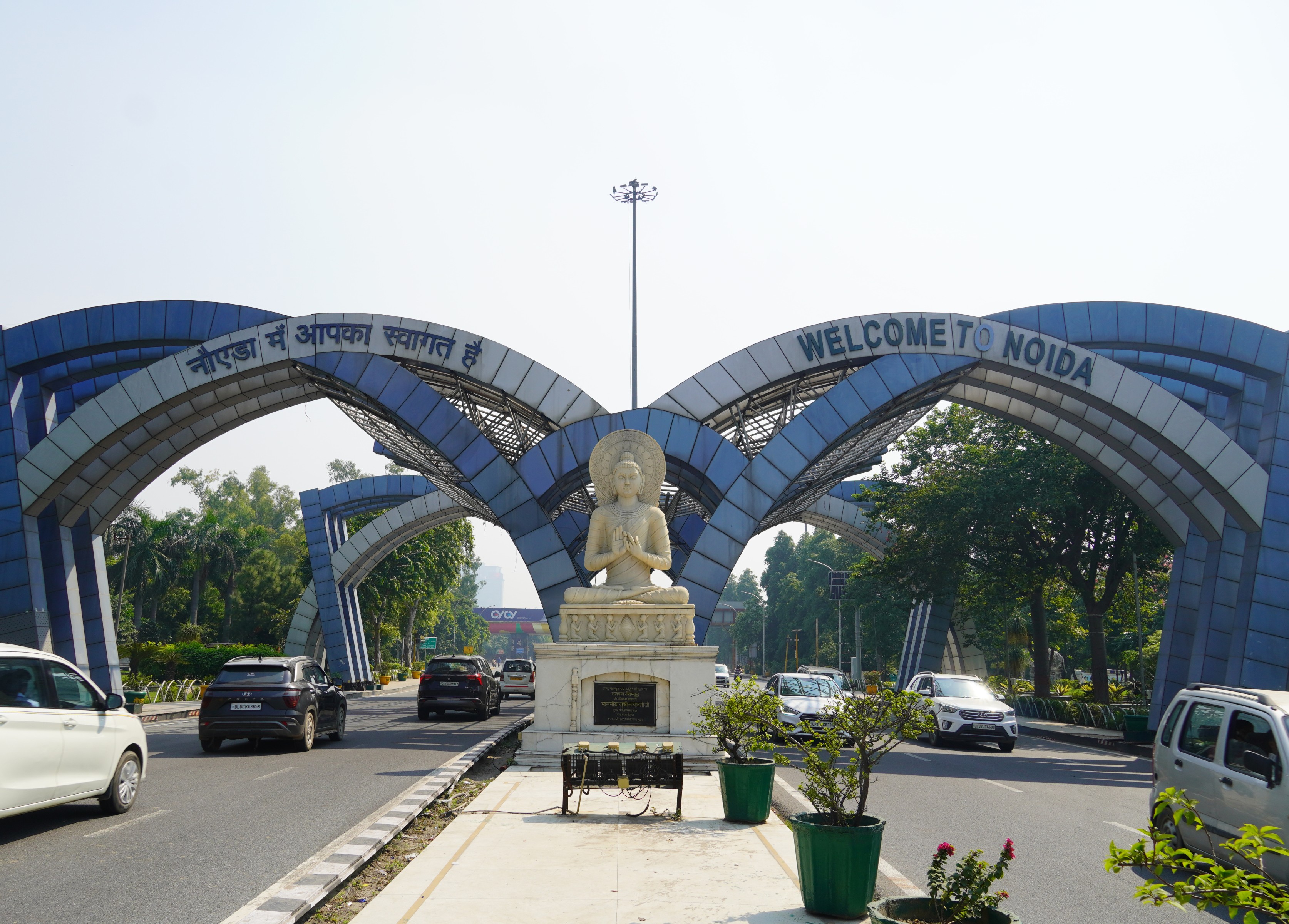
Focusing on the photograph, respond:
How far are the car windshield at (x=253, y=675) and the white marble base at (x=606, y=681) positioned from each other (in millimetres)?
4776

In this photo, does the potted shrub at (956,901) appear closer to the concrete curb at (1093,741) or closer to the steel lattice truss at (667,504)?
the concrete curb at (1093,741)

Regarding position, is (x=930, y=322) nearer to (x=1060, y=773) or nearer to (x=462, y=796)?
(x=1060, y=773)

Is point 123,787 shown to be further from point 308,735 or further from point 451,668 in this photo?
point 451,668

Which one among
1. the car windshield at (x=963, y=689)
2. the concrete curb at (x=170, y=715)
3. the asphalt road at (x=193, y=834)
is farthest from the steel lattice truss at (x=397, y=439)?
the car windshield at (x=963, y=689)

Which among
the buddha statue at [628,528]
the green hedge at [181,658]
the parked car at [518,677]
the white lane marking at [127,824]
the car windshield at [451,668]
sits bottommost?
the parked car at [518,677]

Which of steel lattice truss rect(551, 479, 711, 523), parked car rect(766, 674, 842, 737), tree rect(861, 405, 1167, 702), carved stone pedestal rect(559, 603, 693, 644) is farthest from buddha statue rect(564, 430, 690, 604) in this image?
tree rect(861, 405, 1167, 702)

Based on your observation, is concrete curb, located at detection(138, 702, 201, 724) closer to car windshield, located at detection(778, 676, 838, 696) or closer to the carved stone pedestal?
the carved stone pedestal

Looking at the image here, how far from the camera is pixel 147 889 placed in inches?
276

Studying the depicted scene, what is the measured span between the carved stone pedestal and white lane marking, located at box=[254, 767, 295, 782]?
15.0 feet

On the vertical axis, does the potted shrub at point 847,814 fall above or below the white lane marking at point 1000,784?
above

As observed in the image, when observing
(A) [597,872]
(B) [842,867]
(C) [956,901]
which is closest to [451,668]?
(A) [597,872]

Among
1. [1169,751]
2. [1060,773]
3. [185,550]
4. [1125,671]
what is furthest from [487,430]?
[185,550]

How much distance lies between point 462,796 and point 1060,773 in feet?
37.2

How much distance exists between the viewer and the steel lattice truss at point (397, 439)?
82.6ft
